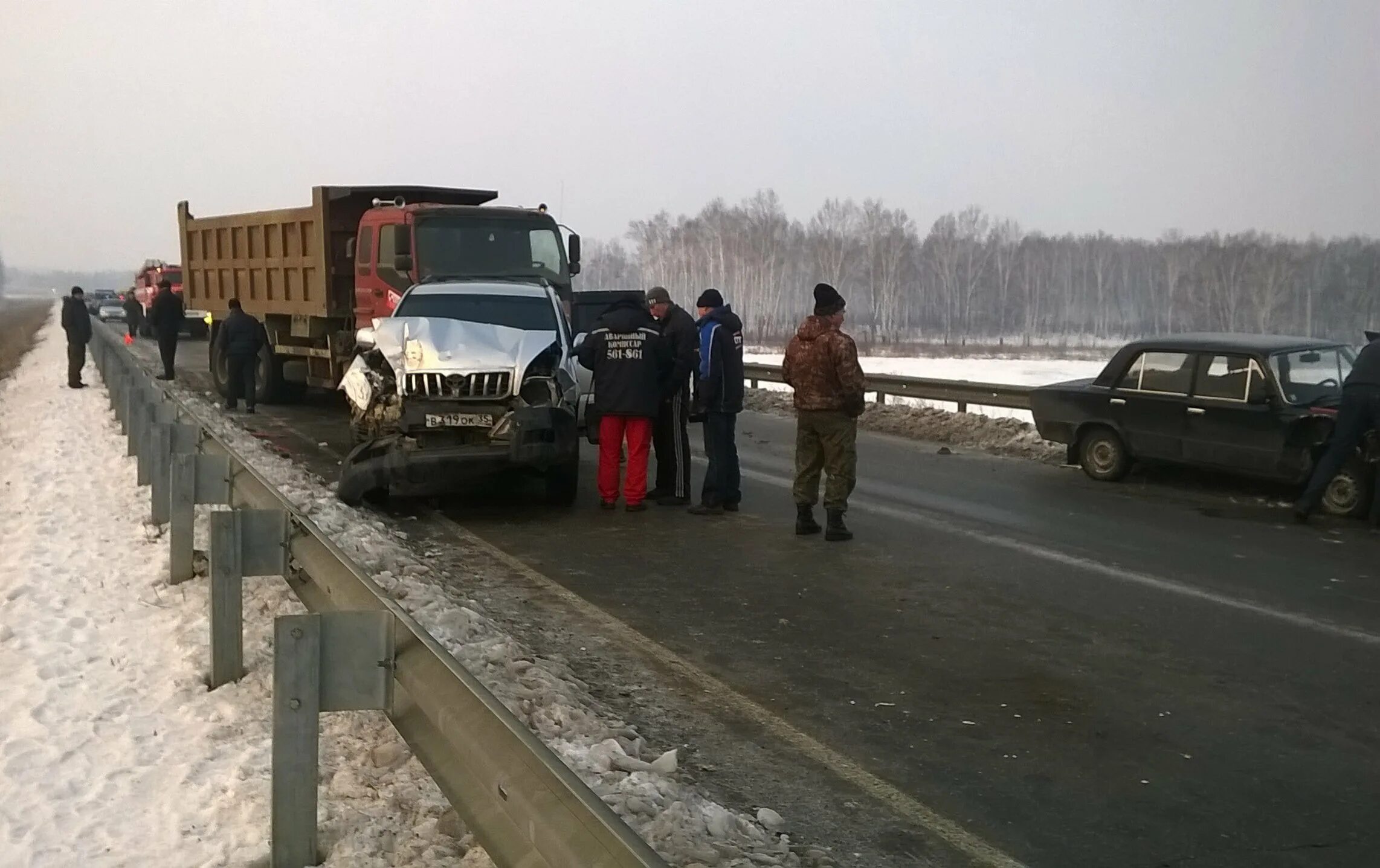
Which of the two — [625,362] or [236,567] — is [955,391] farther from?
[236,567]

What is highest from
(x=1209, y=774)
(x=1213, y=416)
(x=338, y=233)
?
(x=338, y=233)

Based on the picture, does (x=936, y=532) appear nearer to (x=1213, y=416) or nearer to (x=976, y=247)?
(x=1213, y=416)

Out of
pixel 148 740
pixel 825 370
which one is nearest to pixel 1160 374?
pixel 825 370

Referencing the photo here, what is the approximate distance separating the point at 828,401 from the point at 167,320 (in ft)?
58.7

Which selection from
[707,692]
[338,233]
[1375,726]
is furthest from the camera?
[338,233]

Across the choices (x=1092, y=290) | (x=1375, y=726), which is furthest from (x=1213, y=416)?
(x=1092, y=290)

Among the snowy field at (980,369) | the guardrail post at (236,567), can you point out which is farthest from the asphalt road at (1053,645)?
the snowy field at (980,369)

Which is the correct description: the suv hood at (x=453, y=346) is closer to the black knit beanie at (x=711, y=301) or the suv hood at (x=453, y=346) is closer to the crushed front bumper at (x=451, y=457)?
the crushed front bumper at (x=451, y=457)

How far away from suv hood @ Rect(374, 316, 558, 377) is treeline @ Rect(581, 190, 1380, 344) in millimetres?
58944

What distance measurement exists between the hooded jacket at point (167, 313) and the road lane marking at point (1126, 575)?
16428 mm

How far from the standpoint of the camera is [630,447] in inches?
412

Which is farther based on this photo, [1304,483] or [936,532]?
[1304,483]

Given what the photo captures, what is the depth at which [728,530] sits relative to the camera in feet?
31.5

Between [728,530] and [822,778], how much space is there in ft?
16.3
